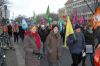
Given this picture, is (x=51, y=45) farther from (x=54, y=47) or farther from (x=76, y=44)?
(x=76, y=44)

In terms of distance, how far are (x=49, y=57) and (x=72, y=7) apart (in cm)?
14794

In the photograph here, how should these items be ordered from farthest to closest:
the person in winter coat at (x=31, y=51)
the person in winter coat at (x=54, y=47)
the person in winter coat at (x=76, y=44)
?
the person in winter coat at (x=76, y=44) < the person in winter coat at (x=54, y=47) < the person in winter coat at (x=31, y=51)

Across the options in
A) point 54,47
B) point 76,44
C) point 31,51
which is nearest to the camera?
point 31,51

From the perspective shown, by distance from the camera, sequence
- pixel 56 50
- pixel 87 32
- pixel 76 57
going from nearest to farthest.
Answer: pixel 56 50 → pixel 76 57 → pixel 87 32

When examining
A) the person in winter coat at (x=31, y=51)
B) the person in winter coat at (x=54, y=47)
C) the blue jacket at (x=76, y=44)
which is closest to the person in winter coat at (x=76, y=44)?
the blue jacket at (x=76, y=44)

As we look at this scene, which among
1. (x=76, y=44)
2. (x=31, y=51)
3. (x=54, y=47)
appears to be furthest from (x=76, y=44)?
(x=31, y=51)

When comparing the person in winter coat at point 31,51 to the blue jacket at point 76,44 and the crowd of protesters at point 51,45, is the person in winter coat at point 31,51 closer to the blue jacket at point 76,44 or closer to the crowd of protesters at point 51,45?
the crowd of protesters at point 51,45

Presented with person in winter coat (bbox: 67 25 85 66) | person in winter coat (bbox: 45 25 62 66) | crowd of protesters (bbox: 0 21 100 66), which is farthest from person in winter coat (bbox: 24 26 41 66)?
person in winter coat (bbox: 67 25 85 66)

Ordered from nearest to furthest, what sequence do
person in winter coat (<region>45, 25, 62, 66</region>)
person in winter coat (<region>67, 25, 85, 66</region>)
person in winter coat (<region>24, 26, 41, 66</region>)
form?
person in winter coat (<region>24, 26, 41, 66</region>) < person in winter coat (<region>45, 25, 62, 66</region>) < person in winter coat (<region>67, 25, 85, 66</region>)

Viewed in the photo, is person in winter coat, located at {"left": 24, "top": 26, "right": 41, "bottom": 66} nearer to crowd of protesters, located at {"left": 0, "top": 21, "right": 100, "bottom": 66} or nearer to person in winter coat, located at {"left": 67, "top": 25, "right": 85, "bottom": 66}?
crowd of protesters, located at {"left": 0, "top": 21, "right": 100, "bottom": 66}

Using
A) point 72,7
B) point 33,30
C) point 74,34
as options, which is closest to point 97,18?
point 74,34

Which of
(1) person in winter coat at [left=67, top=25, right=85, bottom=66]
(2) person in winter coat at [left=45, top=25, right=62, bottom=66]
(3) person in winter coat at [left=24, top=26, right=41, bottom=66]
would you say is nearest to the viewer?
(3) person in winter coat at [left=24, top=26, right=41, bottom=66]

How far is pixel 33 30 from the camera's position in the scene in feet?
29.5

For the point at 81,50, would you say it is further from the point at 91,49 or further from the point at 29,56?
the point at 29,56
